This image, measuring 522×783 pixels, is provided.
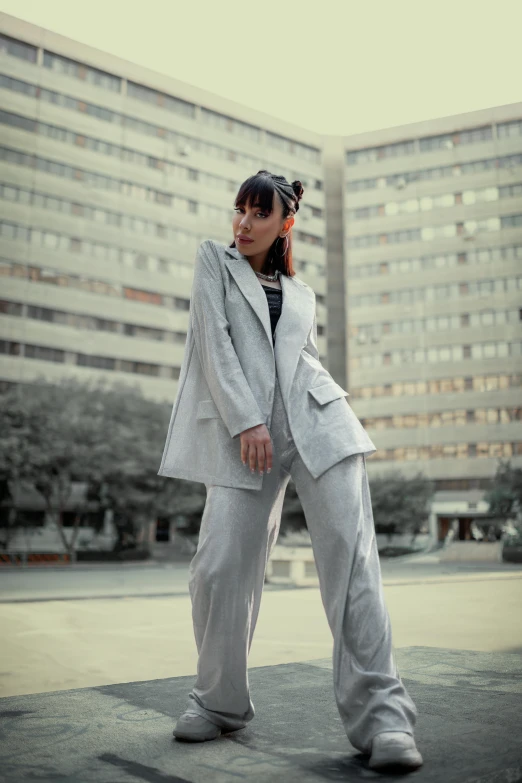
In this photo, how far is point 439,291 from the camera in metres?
64.2

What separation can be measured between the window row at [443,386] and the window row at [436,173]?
17.3m

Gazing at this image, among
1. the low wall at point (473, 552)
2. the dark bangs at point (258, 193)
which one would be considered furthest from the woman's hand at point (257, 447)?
the low wall at point (473, 552)

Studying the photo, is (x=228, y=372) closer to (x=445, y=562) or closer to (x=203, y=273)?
(x=203, y=273)

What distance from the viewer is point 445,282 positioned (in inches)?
2527

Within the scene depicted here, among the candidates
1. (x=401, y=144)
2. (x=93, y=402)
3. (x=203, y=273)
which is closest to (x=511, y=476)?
(x=93, y=402)

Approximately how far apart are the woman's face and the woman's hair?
18 millimetres

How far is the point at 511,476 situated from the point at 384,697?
50.0 m

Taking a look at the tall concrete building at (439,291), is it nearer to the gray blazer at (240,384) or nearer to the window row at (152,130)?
the window row at (152,130)

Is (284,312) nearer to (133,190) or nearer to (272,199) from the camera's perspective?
(272,199)

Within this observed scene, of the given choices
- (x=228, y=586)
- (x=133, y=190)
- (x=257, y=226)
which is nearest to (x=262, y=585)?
(x=228, y=586)

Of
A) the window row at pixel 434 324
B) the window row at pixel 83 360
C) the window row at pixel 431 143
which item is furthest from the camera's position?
the window row at pixel 431 143

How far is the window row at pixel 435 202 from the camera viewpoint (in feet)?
210

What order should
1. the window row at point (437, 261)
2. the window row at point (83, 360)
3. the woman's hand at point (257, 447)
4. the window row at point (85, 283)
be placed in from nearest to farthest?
the woman's hand at point (257, 447) → the window row at point (83, 360) → the window row at point (85, 283) → the window row at point (437, 261)

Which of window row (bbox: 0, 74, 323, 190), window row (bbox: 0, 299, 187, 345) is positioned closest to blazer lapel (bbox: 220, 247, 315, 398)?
window row (bbox: 0, 299, 187, 345)
